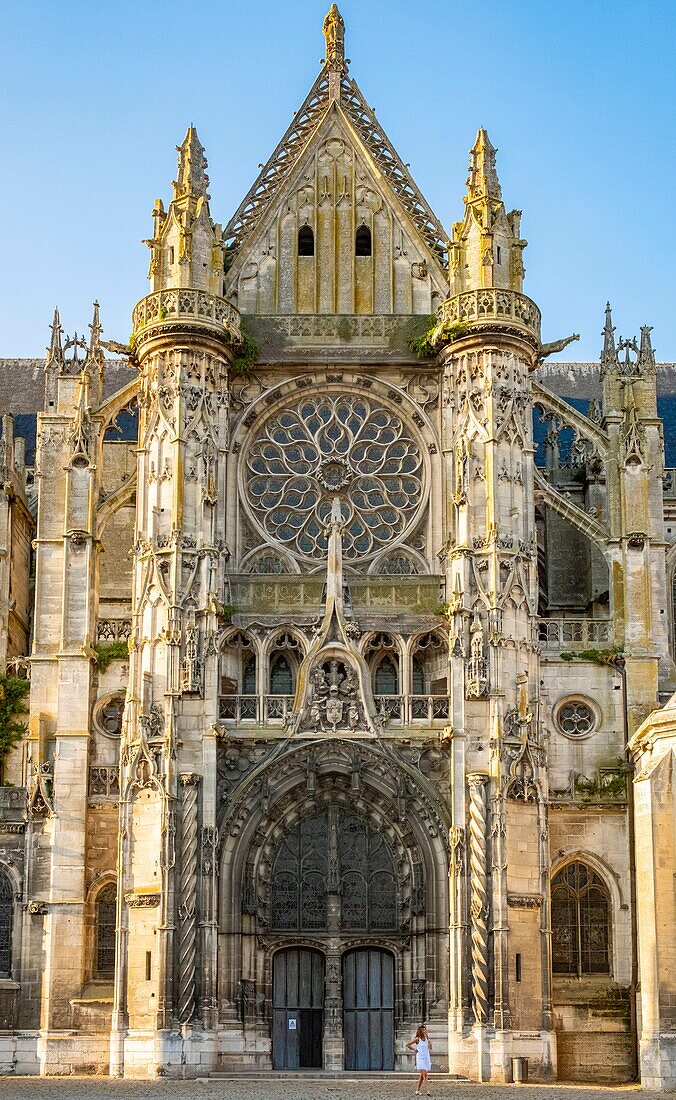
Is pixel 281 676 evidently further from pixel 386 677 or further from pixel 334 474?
pixel 334 474

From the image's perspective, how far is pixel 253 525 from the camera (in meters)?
41.1

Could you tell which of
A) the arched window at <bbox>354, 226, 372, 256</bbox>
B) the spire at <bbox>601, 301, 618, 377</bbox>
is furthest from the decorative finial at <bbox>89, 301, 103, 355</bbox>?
the spire at <bbox>601, 301, 618, 377</bbox>

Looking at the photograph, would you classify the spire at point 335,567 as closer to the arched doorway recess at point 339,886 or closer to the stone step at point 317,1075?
the arched doorway recess at point 339,886

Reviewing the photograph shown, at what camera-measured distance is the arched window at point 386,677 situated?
40.0 meters

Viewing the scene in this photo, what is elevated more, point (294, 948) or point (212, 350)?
point (212, 350)

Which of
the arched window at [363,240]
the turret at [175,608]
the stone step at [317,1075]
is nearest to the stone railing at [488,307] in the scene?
the arched window at [363,240]

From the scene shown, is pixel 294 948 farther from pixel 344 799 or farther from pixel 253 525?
pixel 253 525

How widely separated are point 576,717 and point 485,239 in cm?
1113

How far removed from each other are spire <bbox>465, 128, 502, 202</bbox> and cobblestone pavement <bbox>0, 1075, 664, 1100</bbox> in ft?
65.2

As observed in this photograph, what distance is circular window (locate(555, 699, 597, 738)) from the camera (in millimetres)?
39719

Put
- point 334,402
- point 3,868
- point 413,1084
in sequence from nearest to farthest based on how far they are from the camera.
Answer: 1. point 413,1084
2. point 3,868
3. point 334,402

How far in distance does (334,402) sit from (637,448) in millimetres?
7168

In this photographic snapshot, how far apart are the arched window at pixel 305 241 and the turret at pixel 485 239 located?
12.0 ft

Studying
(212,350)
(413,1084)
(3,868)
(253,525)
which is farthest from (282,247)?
(413,1084)
